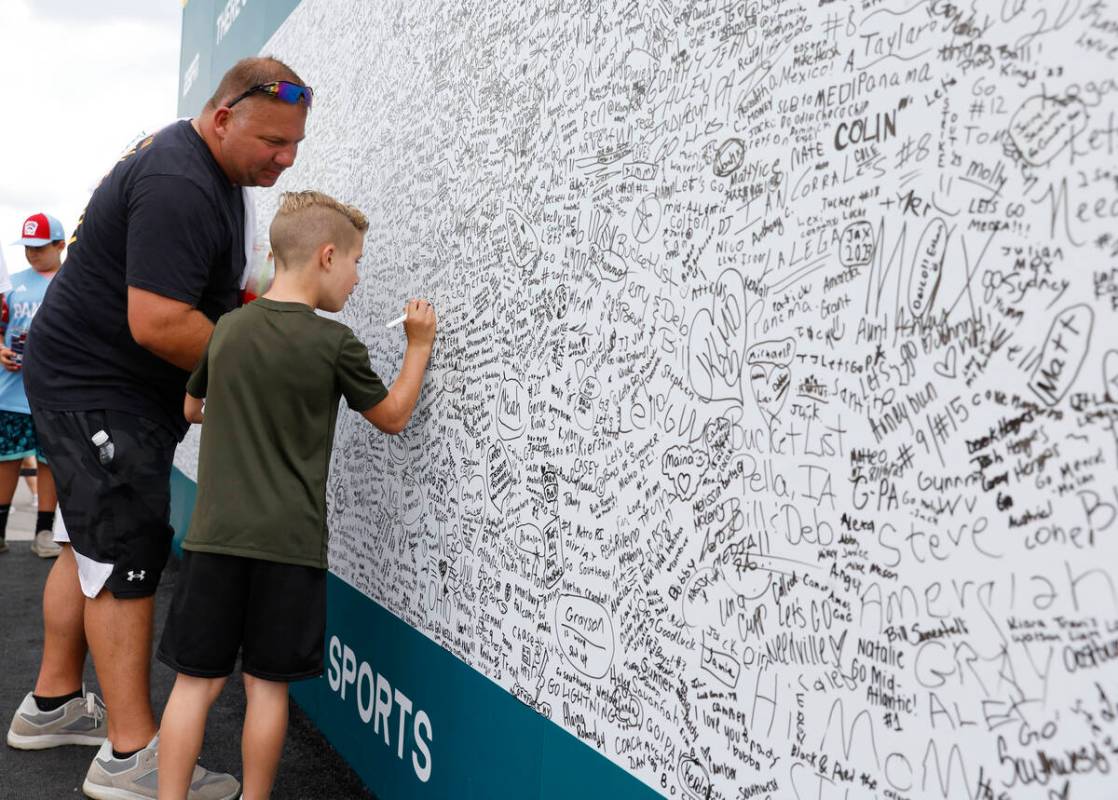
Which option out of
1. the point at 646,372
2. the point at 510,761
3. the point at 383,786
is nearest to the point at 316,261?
the point at 646,372

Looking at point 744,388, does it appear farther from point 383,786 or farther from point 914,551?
point 383,786

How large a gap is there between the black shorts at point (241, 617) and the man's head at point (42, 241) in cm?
387

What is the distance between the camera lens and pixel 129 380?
7.91 feet

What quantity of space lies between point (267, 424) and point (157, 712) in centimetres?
159

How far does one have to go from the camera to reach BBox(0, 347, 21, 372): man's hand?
4.72m

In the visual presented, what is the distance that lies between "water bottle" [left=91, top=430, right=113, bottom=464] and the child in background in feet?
9.00

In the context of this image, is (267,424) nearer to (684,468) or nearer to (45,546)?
(684,468)

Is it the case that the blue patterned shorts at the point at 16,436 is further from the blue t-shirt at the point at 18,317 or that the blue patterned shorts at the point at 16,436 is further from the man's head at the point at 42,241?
the man's head at the point at 42,241

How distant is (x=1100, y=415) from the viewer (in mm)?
890

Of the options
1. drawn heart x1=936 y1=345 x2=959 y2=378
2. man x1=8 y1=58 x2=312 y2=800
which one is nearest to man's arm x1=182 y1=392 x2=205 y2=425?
man x1=8 y1=58 x2=312 y2=800

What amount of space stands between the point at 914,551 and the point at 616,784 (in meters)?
0.78

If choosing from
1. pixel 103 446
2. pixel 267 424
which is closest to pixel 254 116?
pixel 267 424
